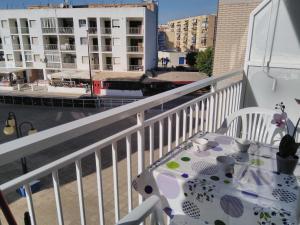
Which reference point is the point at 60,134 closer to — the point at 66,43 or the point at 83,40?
the point at 83,40

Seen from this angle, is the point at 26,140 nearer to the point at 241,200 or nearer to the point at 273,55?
the point at 241,200

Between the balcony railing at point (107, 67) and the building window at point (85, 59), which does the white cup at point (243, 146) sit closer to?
the balcony railing at point (107, 67)

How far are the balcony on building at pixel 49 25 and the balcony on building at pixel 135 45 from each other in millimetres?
6415

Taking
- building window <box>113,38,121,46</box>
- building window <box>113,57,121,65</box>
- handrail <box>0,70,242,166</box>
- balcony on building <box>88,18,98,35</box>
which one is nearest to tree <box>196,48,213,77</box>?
building window <box>113,57,121,65</box>

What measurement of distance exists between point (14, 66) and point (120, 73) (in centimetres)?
1087

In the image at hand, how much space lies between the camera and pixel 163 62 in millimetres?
30984

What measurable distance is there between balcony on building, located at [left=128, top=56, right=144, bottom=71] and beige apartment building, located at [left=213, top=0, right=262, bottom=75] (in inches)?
538

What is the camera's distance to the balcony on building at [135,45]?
62.0 feet

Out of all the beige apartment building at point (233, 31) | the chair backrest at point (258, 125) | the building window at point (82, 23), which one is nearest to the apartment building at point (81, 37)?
the building window at point (82, 23)

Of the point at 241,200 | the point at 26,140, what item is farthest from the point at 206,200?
the point at 26,140

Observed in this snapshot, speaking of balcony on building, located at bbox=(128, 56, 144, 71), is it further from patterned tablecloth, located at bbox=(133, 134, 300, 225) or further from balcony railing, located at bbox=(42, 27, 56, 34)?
patterned tablecloth, located at bbox=(133, 134, 300, 225)

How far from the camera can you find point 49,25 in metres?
19.9

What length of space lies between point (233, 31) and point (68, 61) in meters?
18.0

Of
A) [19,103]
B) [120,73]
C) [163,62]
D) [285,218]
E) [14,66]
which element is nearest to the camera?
[285,218]
